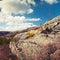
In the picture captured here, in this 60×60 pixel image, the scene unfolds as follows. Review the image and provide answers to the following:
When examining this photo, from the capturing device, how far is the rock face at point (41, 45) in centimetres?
2427

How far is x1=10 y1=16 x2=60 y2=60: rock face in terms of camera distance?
24266 millimetres

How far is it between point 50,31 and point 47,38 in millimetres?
2305

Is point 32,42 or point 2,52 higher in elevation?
point 32,42

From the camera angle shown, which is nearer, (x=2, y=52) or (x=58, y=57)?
(x=58, y=57)

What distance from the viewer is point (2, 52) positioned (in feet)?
104

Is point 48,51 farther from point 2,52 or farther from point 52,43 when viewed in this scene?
point 2,52

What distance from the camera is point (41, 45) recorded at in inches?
978

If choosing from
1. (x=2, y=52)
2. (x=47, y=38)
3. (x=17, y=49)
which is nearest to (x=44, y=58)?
(x=47, y=38)

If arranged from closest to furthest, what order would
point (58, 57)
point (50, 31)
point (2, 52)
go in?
point (58, 57), point (50, 31), point (2, 52)

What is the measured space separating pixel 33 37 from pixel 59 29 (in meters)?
3.59

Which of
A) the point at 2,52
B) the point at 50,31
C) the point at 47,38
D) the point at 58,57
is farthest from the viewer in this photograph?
the point at 2,52

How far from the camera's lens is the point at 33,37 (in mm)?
26812

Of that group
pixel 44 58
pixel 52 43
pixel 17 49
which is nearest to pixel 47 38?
pixel 52 43

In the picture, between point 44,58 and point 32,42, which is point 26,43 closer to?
point 32,42
